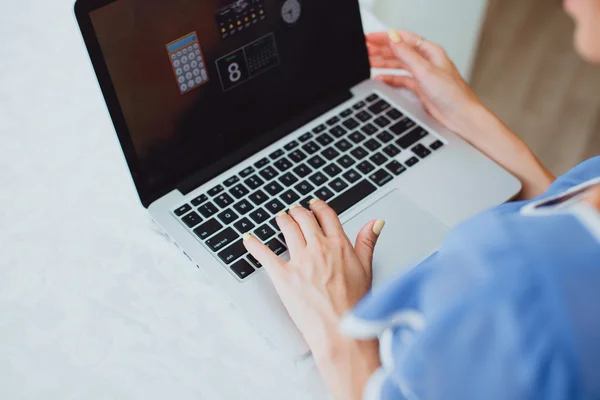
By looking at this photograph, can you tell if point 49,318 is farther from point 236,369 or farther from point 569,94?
point 569,94

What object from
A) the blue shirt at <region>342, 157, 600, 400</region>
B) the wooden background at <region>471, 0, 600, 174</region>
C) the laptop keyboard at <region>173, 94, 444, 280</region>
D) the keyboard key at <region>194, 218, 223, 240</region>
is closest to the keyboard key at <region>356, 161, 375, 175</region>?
the laptop keyboard at <region>173, 94, 444, 280</region>

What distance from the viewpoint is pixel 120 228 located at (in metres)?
0.78

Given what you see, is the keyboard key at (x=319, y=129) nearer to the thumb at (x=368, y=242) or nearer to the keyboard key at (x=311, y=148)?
the keyboard key at (x=311, y=148)

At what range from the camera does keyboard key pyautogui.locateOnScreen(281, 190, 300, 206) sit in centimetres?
80

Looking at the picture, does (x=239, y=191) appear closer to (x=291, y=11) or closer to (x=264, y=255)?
(x=264, y=255)

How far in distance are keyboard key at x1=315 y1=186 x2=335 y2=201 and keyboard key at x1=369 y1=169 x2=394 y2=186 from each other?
0.06 meters

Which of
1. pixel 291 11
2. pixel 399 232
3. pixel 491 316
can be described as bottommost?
pixel 399 232

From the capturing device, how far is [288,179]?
2.68 feet

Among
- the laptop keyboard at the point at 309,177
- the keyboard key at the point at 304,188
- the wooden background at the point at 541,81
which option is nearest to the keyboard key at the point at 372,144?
the laptop keyboard at the point at 309,177

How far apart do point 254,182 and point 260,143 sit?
0.07 metres

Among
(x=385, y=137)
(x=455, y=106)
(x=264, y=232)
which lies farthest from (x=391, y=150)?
(x=264, y=232)

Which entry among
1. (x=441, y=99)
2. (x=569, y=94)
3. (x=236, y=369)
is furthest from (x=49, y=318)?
(x=569, y=94)

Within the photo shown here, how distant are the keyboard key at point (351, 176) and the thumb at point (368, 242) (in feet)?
0.36

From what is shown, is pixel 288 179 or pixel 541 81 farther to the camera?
pixel 541 81
